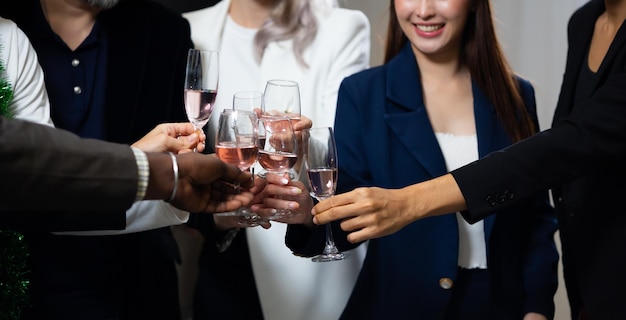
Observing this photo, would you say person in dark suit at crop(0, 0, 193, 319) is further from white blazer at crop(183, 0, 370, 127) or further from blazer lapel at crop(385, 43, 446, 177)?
blazer lapel at crop(385, 43, 446, 177)

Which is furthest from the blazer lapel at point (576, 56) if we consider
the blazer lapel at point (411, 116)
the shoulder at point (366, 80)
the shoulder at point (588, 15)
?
the shoulder at point (366, 80)

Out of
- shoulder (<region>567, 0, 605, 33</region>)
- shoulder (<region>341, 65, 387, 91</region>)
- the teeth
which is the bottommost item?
shoulder (<region>341, 65, 387, 91</region>)

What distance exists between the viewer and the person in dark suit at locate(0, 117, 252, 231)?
1.43 metres

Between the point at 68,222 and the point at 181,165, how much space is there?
52 centimetres

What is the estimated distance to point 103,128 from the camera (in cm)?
225

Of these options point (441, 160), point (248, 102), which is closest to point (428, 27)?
point (441, 160)

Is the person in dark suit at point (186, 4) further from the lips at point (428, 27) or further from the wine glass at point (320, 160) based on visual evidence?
the wine glass at point (320, 160)

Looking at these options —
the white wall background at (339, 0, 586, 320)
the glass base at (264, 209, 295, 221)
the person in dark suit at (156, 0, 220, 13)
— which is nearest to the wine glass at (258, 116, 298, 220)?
the glass base at (264, 209, 295, 221)

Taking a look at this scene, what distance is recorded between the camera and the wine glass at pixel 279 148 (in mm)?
1934

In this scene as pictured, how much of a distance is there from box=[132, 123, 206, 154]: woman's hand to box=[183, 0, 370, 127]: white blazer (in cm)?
66

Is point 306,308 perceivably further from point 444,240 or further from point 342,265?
point 444,240

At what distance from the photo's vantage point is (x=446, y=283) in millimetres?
2197

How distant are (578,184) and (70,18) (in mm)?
1448

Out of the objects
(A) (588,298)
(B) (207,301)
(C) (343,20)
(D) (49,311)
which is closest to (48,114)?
(D) (49,311)
